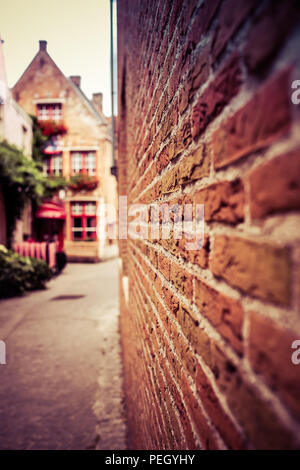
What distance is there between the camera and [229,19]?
1.29 ft

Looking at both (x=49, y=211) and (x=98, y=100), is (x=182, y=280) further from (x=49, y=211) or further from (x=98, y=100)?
(x=98, y=100)

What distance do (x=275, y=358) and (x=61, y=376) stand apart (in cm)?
428

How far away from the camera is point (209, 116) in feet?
1.62

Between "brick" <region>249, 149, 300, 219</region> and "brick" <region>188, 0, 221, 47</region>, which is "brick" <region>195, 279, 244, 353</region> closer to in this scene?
"brick" <region>249, 149, 300, 219</region>

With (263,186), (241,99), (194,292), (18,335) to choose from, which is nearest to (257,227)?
(263,186)

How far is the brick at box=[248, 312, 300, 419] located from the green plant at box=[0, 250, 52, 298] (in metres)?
8.06

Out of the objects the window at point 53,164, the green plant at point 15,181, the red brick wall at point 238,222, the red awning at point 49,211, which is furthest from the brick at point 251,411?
the window at point 53,164

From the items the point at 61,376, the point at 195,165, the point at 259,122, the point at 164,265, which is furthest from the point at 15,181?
the point at 259,122

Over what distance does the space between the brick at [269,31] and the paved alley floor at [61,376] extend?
324 centimetres

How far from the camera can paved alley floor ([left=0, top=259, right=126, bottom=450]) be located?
2.83 m

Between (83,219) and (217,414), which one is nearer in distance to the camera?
(217,414)

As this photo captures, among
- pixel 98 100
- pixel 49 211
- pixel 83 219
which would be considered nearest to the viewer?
pixel 49 211

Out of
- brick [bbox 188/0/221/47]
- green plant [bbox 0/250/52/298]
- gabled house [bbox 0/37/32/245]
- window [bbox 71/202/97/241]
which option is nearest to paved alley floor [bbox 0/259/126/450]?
green plant [bbox 0/250/52/298]

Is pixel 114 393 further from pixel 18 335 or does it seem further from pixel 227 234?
pixel 227 234
